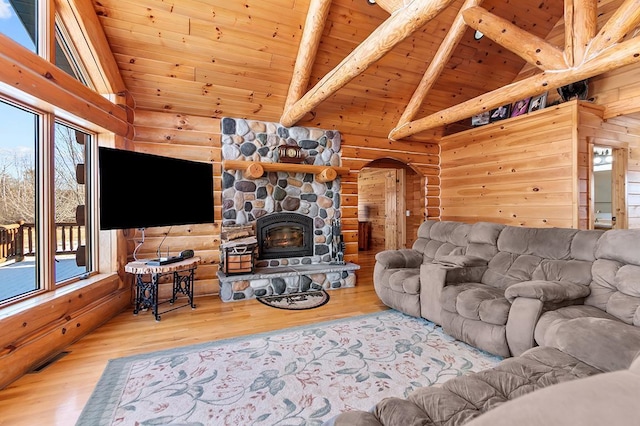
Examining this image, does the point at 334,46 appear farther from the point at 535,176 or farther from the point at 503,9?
the point at 535,176

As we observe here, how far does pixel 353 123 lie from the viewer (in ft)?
16.4

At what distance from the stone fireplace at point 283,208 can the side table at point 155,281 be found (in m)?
0.45

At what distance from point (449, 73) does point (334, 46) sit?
211cm

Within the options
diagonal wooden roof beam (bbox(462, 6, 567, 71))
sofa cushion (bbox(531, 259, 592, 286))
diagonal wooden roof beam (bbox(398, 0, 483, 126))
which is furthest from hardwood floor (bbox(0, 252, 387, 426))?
diagonal wooden roof beam (bbox(462, 6, 567, 71))

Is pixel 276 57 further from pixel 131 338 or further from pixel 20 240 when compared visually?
pixel 131 338

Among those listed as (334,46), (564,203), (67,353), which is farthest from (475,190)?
(67,353)

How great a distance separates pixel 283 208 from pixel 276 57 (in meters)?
2.09

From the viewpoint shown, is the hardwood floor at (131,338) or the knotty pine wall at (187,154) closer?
the hardwood floor at (131,338)

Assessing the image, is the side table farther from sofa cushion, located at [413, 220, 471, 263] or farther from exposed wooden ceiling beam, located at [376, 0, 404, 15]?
exposed wooden ceiling beam, located at [376, 0, 404, 15]

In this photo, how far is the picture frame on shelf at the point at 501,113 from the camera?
16.0 ft

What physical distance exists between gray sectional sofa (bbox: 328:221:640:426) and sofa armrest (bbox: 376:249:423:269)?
13mm

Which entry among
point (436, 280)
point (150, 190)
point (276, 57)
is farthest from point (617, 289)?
point (150, 190)

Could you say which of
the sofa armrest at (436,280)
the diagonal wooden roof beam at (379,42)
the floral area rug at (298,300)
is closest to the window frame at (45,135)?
the floral area rug at (298,300)

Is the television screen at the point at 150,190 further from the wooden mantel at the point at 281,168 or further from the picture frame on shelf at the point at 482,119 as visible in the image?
the picture frame on shelf at the point at 482,119
